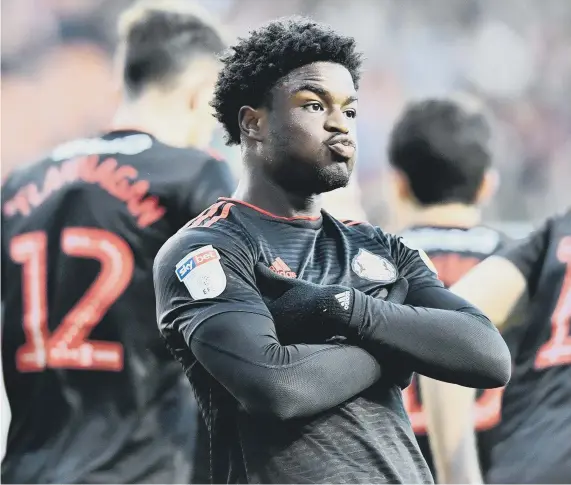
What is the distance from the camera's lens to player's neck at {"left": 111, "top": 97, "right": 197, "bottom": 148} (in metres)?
2.90

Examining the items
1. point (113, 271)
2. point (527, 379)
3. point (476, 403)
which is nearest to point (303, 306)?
point (113, 271)

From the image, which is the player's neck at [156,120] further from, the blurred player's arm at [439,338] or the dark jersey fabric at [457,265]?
the blurred player's arm at [439,338]

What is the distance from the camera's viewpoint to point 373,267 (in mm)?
1651

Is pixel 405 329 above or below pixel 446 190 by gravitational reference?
above

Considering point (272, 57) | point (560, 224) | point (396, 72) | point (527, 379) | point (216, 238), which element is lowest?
point (527, 379)

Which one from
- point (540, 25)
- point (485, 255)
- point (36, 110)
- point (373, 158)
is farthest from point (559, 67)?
point (485, 255)

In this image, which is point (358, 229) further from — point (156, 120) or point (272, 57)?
point (156, 120)

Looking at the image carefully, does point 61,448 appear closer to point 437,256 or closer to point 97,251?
point 97,251

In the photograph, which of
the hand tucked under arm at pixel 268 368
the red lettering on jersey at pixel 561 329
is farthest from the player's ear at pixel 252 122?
the red lettering on jersey at pixel 561 329

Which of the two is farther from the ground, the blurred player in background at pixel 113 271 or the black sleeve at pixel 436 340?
the black sleeve at pixel 436 340

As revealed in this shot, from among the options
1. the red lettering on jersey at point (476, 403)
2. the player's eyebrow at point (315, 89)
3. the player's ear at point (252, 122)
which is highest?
the player's eyebrow at point (315, 89)

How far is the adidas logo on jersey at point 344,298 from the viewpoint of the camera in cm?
150

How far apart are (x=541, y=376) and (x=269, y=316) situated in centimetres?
178

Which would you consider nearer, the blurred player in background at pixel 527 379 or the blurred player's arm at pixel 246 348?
the blurred player's arm at pixel 246 348
